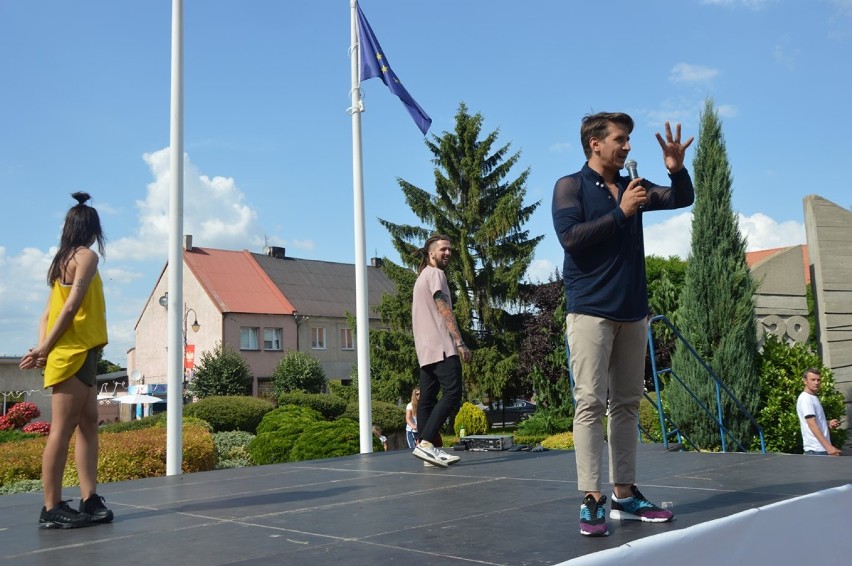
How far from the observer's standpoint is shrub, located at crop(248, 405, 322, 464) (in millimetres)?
12531

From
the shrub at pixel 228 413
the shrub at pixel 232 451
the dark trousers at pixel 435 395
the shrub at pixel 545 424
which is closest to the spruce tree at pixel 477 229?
the shrub at pixel 545 424

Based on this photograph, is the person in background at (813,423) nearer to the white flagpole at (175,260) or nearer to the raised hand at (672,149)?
the raised hand at (672,149)

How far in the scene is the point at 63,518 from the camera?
4.30 m

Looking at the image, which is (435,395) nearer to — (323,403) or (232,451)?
(232,451)

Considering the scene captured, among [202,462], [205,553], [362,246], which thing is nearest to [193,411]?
[202,462]

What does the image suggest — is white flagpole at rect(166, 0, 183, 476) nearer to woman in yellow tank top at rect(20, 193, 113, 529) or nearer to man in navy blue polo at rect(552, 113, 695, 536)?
woman in yellow tank top at rect(20, 193, 113, 529)

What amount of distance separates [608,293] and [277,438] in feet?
32.9

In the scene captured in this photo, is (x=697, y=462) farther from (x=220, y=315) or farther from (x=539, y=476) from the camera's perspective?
(x=220, y=315)

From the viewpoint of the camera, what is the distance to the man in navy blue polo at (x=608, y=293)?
348 centimetres

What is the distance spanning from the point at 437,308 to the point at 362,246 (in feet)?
13.6

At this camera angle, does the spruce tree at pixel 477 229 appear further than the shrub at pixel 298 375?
No

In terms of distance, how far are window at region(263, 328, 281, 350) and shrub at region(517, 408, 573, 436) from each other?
72.6 ft

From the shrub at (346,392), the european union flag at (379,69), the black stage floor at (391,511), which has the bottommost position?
the black stage floor at (391,511)

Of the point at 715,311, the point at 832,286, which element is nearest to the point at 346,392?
the point at 715,311
